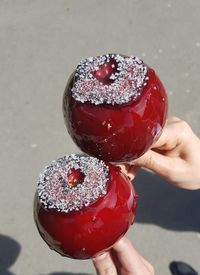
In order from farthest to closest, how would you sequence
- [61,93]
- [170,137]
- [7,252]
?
[61,93] → [7,252] → [170,137]

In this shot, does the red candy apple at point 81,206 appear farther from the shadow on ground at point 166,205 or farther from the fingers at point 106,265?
the shadow on ground at point 166,205

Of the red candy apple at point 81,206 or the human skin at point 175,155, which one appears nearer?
the red candy apple at point 81,206

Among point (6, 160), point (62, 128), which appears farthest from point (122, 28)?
point (6, 160)


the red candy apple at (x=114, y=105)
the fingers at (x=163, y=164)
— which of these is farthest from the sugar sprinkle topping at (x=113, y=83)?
the fingers at (x=163, y=164)

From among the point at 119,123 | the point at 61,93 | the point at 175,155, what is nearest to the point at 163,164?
the point at 175,155

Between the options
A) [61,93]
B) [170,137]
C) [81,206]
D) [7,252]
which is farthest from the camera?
[61,93]

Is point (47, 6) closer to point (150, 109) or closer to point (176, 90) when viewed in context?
point (176, 90)

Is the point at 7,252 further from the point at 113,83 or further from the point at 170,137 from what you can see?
the point at 113,83
